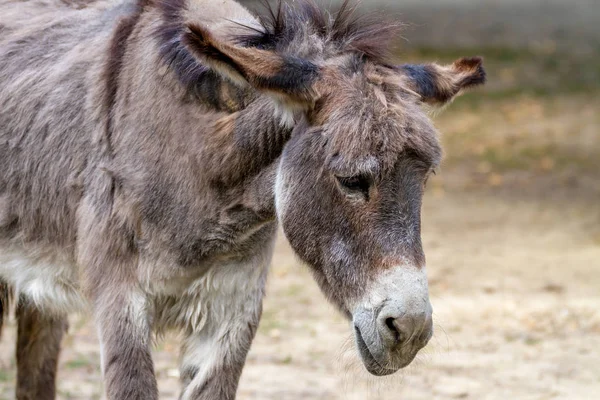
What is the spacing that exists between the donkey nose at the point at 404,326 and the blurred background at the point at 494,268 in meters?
0.28

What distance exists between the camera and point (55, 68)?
432 centimetres

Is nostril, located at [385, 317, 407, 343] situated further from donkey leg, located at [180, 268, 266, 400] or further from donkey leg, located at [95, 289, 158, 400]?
donkey leg, located at [95, 289, 158, 400]

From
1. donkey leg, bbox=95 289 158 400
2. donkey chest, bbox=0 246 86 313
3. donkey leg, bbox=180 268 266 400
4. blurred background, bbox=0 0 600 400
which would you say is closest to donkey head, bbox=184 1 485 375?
blurred background, bbox=0 0 600 400

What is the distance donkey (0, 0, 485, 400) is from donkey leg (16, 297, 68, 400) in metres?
0.42

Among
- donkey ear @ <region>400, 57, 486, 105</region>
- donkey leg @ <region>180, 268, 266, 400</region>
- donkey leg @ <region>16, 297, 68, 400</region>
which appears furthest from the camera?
donkey leg @ <region>16, 297, 68, 400</region>

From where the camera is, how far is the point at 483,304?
7.05m

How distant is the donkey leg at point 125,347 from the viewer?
3.83 m

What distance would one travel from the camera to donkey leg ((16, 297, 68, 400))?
507 cm

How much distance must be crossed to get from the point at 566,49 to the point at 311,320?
8.60 metres

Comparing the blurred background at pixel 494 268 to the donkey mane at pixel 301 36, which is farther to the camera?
the blurred background at pixel 494 268

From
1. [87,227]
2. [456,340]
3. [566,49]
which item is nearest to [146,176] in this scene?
[87,227]

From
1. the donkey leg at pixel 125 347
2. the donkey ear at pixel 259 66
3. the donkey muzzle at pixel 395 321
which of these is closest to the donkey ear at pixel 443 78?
the donkey ear at pixel 259 66

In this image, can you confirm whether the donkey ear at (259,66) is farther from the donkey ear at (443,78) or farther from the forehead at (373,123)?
the donkey ear at (443,78)

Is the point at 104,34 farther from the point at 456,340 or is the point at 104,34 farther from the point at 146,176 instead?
the point at 456,340
